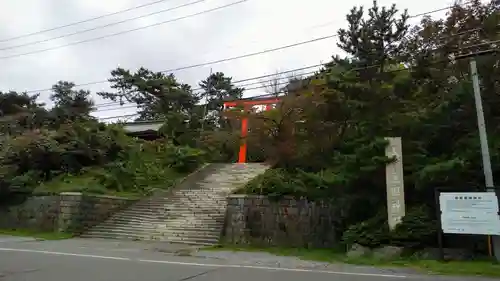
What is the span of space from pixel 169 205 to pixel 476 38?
1571cm

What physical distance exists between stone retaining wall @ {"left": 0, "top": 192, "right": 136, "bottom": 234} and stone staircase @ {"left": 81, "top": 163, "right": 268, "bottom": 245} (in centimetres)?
55

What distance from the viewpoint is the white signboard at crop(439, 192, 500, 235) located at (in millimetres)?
12156

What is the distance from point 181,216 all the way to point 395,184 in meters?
10.6

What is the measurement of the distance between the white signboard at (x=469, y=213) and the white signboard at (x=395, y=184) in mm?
1437

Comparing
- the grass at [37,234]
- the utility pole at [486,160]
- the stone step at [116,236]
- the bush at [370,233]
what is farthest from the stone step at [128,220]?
the utility pole at [486,160]

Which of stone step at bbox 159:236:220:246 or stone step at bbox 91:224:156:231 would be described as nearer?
stone step at bbox 159:236:220:246

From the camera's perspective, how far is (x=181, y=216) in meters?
21.0

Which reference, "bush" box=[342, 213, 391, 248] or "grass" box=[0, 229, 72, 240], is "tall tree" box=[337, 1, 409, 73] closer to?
"bush" box=[342, 213, 391, 248]

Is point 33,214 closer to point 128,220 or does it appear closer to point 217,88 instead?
point 128,220

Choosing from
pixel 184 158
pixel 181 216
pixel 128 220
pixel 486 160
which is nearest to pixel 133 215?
pixel 128 220

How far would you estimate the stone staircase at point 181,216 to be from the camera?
18984 mm

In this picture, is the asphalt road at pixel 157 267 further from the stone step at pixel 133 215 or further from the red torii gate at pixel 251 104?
the red torii gate at pixel 251 104

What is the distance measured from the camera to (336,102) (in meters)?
19.1

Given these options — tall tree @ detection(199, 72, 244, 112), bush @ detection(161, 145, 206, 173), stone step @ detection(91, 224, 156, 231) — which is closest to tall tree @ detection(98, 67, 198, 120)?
tall tree @ detection(199, 72, 244, 112)
